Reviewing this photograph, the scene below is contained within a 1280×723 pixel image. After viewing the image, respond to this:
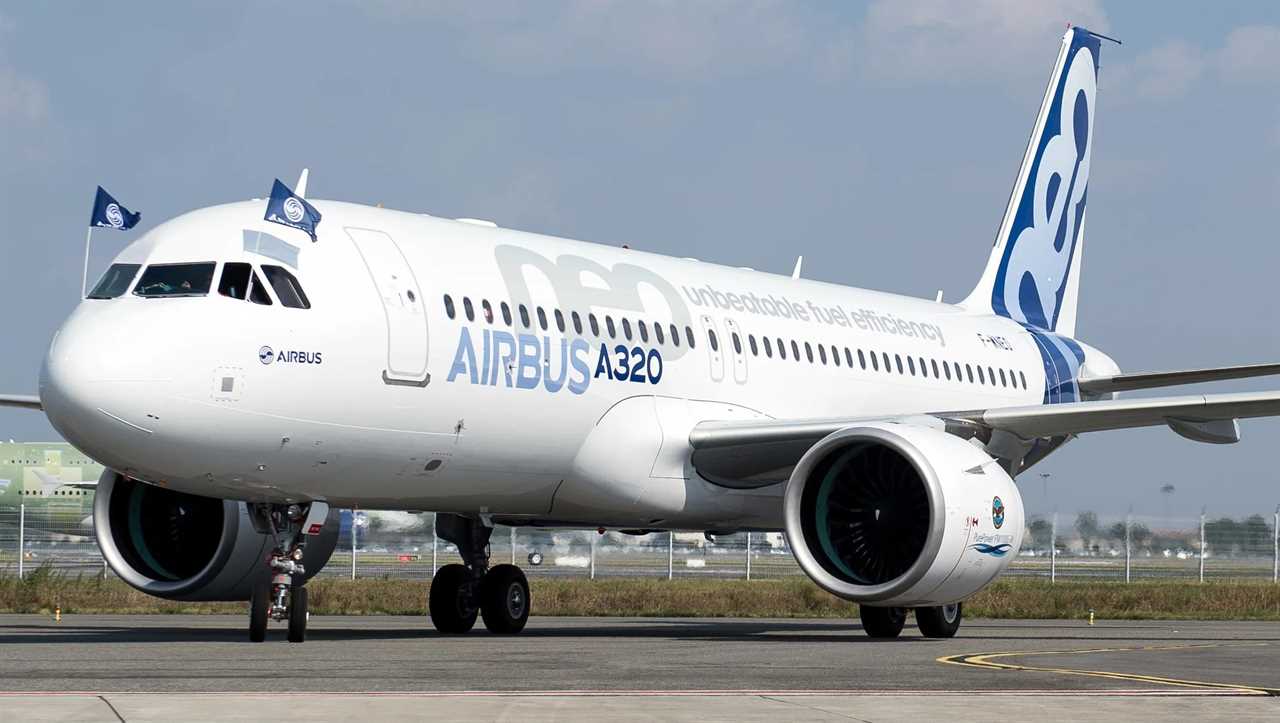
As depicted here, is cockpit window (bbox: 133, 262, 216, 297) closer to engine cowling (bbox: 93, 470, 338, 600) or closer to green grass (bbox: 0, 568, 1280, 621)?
engine cowling (bbox: 93, 470, 338, 600)

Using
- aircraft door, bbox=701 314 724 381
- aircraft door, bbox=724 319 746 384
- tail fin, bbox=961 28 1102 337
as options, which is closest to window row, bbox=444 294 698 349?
aircraft door, bbox=701 314 724 381

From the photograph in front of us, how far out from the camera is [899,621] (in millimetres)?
19500

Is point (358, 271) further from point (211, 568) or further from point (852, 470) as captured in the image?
point (852, 470)

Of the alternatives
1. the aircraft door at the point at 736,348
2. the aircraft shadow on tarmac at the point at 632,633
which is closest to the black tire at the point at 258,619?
the aircraft shadow on tarmac at the point at 632,633

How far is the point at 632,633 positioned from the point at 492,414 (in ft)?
13.2

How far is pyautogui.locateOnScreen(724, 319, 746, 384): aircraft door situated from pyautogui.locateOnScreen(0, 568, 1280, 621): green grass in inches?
323

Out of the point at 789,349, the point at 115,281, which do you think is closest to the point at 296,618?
the point at 115,281

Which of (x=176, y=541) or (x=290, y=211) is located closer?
(x=290, y=211)

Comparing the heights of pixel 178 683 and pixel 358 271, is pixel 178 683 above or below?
below

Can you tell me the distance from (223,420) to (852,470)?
249 inches

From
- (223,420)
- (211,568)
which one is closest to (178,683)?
(223,420)

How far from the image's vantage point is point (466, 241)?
58.8 ft

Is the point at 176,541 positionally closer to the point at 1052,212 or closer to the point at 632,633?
the point at 632,633

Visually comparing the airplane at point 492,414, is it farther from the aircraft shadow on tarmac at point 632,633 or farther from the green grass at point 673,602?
the green grass at point 673,602
